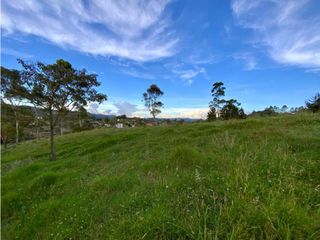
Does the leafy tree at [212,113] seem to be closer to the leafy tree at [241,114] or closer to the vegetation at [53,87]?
the leafy tree at [241,114]

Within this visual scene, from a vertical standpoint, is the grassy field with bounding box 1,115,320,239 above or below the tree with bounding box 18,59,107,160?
below

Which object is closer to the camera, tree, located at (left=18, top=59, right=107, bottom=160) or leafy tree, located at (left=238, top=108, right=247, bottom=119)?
tree, located at (left=18, top=59, right=107, bottom=160)

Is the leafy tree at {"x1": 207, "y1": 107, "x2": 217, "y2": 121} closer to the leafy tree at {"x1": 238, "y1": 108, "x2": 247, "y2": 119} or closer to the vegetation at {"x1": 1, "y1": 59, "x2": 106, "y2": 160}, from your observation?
the leafy tree at {"x1": 238, "y1": 108, "x2": 247, "y2": 119}

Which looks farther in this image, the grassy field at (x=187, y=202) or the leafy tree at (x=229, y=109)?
the leafy tree at (x=229, y=109)

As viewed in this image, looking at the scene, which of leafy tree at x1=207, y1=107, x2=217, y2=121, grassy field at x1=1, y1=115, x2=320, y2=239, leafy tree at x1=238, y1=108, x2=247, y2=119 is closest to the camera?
grassy field at x1=1, y1=115, x2=320, y2=239

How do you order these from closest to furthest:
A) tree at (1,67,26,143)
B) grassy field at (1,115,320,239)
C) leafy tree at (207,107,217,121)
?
grassy field at (1,115,320,239)
tree at (1,67,26,143)
leafy tree at (207,107,217,121)

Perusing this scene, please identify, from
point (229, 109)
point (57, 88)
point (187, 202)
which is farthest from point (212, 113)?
point (187, 202)

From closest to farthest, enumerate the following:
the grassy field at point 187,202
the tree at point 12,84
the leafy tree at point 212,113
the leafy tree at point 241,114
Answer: the grassy field at point 187,202
the tree at point 12,84
the leafy tree at point 241,114
the leafy tree at point 212,113

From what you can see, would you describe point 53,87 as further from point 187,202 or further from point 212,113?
point 212,113

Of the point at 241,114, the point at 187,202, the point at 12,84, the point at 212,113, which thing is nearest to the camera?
the point at 187,202

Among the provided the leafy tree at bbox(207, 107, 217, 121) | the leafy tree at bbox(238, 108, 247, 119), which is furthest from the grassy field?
the leafy tree at bbox(207, 107, 217, 121)

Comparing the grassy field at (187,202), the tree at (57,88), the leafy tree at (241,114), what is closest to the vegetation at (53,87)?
the tree at (57,88)

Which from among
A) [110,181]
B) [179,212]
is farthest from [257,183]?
[110,181]

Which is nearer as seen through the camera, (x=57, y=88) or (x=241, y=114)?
(x=57, y=88)
